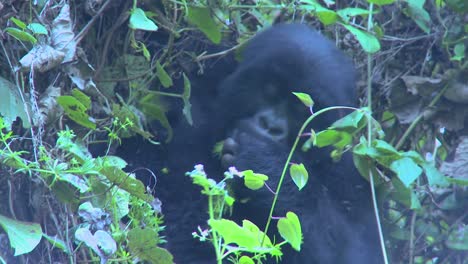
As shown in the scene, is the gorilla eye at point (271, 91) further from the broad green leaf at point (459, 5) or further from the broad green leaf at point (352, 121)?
the broad green leaf at point (459, 5)

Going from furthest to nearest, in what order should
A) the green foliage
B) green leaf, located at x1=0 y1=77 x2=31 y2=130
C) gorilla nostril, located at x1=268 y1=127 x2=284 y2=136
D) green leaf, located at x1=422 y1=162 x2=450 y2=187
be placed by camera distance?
gorilla nostril, located at x1=268 y1=127 x2=284 y2=136 < green leaf, located at x1=422 y1=162 x2=450 y2=187 < green leaf, located at x1=0 y1=77 x2=31 y2=130 < the green foliage

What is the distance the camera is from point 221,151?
113 inches

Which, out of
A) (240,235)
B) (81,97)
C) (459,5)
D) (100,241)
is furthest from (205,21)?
(240,235)

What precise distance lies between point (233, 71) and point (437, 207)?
0.92 meters

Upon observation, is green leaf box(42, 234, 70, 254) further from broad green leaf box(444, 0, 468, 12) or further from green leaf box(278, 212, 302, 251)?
broad green leaf box(444, 0, 468, 12)

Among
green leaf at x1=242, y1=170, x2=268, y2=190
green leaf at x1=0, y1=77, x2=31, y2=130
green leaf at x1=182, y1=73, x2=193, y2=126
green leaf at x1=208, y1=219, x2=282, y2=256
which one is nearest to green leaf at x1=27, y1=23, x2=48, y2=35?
green leaf at x1=0, y1=77, x2=31, y2=130

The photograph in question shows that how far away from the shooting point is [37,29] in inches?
89.2

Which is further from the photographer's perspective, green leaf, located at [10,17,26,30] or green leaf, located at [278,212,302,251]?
green leaf, located at [10,17,26,30]

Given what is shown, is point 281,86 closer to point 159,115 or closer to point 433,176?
point 159,115

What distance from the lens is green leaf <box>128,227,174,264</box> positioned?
6.66ft

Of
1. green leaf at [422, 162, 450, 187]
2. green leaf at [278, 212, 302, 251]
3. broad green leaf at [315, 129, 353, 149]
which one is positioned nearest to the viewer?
green leaf at [278, 212, 302, 251]

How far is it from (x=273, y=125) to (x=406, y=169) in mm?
523

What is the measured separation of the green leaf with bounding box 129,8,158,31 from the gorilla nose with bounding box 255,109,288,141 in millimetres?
562

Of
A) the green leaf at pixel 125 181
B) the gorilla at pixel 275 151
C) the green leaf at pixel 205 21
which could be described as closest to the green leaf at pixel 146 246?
the green leaf at pixel 125 181
